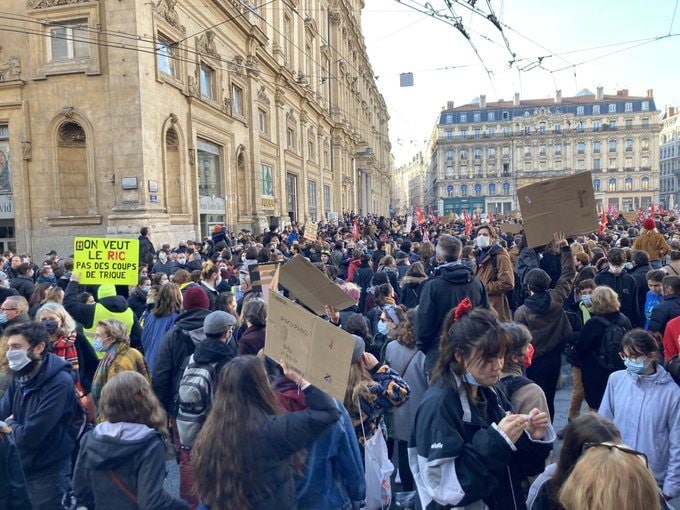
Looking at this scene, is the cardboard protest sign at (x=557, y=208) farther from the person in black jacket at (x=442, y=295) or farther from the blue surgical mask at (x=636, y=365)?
the blue surgical mask at (x=636, y=365)

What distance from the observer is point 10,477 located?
2703 millimetres

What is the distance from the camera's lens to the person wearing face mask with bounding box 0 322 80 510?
10.7 feet

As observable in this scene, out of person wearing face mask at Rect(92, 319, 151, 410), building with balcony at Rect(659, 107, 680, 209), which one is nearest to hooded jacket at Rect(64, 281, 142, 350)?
person wearing face mask at Rect(92, 319, 151, 410)

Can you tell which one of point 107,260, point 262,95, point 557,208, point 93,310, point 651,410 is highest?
point 262,95

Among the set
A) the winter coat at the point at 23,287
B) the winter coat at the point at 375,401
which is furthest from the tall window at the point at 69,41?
the winter coat at the point at 375,401

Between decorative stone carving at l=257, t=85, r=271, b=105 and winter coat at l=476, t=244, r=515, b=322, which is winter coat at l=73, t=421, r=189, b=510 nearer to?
winter coat at l=476, t=244, r=515, b=322

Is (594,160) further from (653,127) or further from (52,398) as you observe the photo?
(52,398)

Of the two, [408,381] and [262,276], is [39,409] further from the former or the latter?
[262,276]

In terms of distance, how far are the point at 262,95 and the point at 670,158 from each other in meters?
104

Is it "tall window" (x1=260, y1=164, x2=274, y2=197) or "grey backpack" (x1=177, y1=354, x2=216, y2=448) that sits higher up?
"tall window" (x1=260, y1=164, x2=274, y2=197)

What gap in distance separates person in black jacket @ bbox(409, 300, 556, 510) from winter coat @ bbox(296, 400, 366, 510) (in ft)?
1.92

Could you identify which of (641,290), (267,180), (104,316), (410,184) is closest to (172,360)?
(104,316)

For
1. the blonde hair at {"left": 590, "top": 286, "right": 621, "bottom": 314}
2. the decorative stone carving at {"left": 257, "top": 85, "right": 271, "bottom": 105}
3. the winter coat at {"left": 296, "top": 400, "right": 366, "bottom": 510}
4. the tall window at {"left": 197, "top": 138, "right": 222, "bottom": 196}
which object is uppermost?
the decorative stone carving at {"left": 257, "top": 85, "right": 271, "bottom": 105}

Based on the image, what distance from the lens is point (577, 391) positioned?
5.14m
